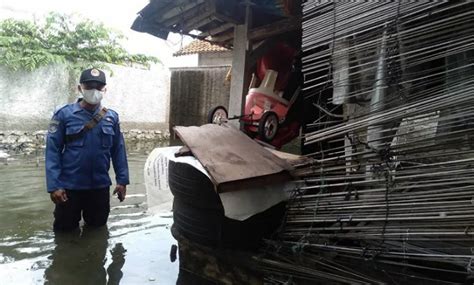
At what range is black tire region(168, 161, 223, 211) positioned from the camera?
3133 millimetres

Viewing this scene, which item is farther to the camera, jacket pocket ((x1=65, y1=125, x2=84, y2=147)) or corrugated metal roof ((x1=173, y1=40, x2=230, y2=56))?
corrugated metal roof ((x1=173, y1=40, x2=230, y2=56))

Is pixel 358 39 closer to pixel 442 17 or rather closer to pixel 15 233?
pixel 442 17

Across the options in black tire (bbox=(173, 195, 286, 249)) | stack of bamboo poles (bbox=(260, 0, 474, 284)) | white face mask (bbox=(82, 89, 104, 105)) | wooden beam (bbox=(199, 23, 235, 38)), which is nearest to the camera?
stack of bamboo poles (bbox=(260, 0, 474, 284))

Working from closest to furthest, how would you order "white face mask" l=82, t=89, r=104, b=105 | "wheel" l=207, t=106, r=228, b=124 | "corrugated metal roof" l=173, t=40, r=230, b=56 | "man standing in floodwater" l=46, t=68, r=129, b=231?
"man standing in floodwater" l=46, t=68, r=129, b=231, "white face mask" l=82, t=89, r=104, b=105, "wheel" l=207, t=106, r=228, b=124, "corrugated metal roof" l=173, t=40, r=230, b=56

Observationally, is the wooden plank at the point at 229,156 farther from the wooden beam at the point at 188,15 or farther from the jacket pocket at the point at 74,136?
the wooden beam at the point at 188,15

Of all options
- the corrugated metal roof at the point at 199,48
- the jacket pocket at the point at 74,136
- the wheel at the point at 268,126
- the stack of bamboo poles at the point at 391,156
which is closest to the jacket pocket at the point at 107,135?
the jacket pocket at the point at 74,136

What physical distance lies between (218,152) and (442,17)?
1.69 meters

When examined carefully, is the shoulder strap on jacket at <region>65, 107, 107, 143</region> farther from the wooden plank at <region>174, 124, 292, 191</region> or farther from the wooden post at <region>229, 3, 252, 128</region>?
the wooden post at <region>229, 3, 252, 128</region>

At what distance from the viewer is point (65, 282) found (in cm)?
344

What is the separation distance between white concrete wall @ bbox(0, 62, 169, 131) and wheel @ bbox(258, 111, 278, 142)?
9818 mm

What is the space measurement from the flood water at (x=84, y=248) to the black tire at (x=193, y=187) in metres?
0.78

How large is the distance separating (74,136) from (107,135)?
34cm

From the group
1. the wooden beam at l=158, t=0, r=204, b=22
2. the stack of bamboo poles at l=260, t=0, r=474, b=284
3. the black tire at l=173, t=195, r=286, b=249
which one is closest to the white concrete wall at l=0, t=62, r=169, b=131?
the wooden beam at l=158, t=0, r=204, b=22

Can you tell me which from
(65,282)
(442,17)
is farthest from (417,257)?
(65,282)
